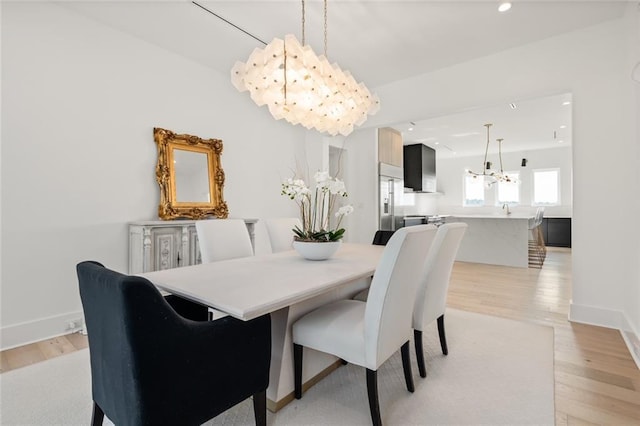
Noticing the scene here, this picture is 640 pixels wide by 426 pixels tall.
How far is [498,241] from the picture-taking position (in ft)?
18.3

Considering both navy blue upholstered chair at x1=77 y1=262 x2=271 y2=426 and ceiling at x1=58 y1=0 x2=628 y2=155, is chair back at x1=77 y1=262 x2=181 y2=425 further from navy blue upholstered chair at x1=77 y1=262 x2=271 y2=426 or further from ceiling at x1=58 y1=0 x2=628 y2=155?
ceiling at x1=58 y1=0 x2=628 y2=155

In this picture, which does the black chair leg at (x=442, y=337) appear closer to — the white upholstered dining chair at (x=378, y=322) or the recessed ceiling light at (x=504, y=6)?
the white upholstered dining chair at (x=378, y=322)

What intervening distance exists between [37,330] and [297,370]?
232 centimetres

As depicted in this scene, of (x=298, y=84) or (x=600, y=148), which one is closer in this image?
(x=298, y=84)

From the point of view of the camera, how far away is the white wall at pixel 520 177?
8.03m

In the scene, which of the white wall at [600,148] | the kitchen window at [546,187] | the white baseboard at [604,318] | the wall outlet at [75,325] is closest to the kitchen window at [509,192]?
the kitchen window at [546,187]

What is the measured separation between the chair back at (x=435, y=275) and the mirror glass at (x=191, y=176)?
2.69 metres

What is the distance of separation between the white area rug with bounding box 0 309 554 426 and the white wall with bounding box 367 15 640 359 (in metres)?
0.99

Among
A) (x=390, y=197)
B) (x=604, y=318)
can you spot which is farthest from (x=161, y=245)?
(x=604, y=318)

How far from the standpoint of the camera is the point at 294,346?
1.67 m

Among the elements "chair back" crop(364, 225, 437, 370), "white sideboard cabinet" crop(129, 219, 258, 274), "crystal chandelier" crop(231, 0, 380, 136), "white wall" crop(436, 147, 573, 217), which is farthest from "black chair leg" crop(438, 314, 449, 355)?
"white wall" crop(436, 147, 573, 217)

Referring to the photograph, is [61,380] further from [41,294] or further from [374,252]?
[374,252]

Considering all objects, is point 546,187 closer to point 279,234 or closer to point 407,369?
point 279,234

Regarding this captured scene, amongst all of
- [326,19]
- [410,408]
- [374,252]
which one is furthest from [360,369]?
[326,19]
